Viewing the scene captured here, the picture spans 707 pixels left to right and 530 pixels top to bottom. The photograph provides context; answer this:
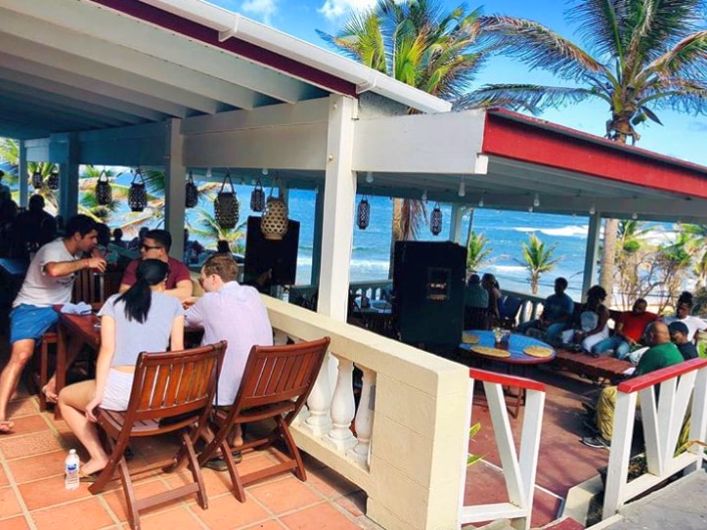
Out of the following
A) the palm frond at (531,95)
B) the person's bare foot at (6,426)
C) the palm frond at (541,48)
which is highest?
the palm frond at (541,48)

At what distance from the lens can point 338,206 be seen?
12.2ft

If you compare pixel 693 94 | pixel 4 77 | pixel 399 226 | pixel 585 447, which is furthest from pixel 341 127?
pixel 399 226

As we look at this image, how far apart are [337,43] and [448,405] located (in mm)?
14776

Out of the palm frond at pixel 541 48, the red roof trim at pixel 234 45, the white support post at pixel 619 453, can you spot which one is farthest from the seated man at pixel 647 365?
the palm frond at pixel 541 48

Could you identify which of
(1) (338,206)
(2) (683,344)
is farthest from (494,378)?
(2) (683,344)

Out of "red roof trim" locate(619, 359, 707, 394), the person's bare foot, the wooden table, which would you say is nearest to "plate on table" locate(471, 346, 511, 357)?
the wooden table

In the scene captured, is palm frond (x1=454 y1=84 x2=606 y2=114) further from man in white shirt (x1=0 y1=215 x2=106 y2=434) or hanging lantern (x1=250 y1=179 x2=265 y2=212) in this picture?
man in white shirt (x1=0 y1=215 x2=106 y2=434)

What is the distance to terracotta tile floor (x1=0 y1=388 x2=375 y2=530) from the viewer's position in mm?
2648

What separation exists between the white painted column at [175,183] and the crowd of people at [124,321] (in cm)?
208

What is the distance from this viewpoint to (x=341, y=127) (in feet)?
12.2

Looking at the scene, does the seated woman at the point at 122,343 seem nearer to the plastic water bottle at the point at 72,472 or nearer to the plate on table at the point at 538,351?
the plastic water bottle at the point at 72,472

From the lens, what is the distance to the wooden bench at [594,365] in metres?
5.88

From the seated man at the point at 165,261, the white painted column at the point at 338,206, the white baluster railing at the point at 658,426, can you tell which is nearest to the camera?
the white baluster railing at the point at 658,426

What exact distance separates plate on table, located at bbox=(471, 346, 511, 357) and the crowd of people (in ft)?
9.59
